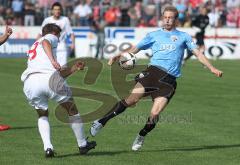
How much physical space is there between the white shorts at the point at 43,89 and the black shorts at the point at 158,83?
1.51m

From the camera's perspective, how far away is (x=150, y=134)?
45.5ft

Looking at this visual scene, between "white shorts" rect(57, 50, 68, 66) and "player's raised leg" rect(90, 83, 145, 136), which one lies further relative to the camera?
"white shorts" rect(57, 50, 68, 66)

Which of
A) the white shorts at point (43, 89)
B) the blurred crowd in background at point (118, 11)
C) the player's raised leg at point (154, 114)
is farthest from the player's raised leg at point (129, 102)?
the blurred crowd in background at point (118, 11)

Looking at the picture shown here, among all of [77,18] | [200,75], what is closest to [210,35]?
[77,18]

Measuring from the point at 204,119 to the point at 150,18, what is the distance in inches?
953

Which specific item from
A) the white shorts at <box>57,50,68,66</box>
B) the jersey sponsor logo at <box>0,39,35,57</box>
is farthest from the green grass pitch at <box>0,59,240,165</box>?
the jersey sponsor logo at <box>0,39,35,57</box>

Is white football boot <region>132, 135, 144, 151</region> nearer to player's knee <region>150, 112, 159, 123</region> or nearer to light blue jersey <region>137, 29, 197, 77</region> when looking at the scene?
player's knee <region>150, 112, 159, 123</region>

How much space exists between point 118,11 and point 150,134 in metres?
25.6

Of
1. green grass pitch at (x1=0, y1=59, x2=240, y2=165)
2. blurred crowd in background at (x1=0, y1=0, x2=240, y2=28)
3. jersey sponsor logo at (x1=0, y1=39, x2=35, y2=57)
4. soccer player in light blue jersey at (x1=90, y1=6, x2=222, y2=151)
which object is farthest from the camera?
blurred crowd in background at (x1=0, y1=0, x2=240, y2=28)

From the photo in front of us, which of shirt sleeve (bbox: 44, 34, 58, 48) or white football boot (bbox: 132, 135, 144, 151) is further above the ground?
shirt sleeve (bbox: 44, 34, 58, 48)

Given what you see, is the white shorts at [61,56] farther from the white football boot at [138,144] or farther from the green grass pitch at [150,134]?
the white football boot at [138,144]

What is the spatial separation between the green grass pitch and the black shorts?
0.95m

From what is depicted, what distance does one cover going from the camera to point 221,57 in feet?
125

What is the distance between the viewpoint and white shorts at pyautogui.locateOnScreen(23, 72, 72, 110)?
35.3 feet
